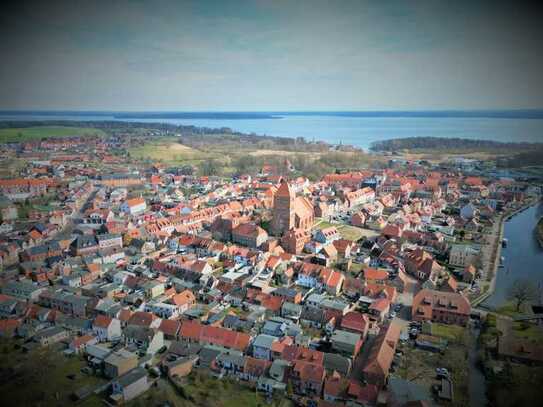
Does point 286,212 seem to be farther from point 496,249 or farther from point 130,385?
point 130,385

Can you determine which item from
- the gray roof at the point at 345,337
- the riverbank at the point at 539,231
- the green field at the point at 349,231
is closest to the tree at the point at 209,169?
the green field at the point at 349,231

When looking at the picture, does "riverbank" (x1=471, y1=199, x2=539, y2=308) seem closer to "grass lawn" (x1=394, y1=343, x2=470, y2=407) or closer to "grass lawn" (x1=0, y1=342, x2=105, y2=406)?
"grass lawn" (x1=394, y1=343, x2=470, y2=407)

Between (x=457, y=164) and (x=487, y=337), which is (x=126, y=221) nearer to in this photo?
(x=487, y=337)

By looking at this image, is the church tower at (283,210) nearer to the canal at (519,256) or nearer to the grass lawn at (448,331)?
the grass lawn at (448,331)

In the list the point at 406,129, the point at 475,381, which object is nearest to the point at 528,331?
the point at 475,381

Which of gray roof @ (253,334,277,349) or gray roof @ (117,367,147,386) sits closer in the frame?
gray roof @ (117,367,147,386)

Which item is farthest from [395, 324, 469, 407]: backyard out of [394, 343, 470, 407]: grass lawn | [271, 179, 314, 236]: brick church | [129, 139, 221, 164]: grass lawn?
[129, 139, 221, 164]: grass lawn

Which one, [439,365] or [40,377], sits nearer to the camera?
[40,377]
